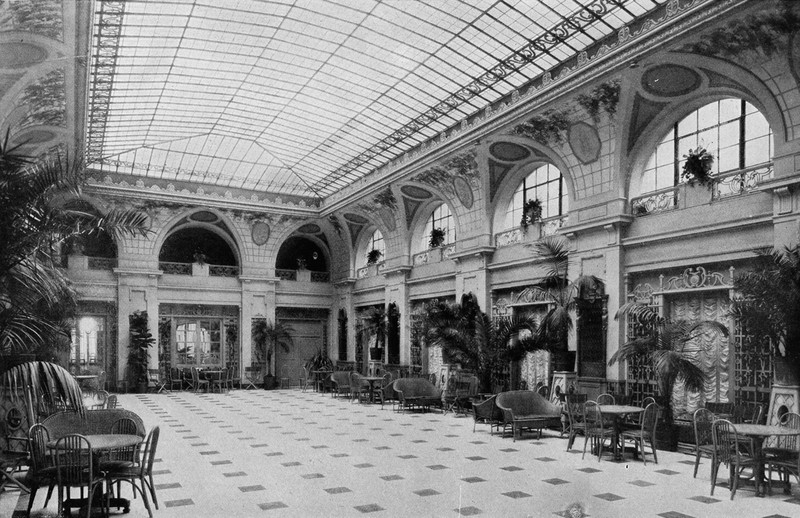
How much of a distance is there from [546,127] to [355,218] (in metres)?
12.1

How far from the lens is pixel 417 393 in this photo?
16.2 metres

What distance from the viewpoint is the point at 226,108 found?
18.6 meters

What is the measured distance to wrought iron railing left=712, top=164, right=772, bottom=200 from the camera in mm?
10383

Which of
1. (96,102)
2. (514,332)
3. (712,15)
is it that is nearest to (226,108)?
(96,102)

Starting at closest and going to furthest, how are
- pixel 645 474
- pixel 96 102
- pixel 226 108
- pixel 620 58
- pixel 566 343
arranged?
pixel 645 474, pixel 620 58, pixel 566 343, pixel 96 102, pixel 226 108

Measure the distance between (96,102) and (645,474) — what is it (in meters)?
15.2

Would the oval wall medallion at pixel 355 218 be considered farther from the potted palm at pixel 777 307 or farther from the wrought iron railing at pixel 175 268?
the potted palm at pixel 777 307

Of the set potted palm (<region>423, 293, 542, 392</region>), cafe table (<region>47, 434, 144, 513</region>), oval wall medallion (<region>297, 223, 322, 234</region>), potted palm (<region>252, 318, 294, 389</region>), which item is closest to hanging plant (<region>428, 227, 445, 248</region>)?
potted palm (<region>423, 293, 542, 392</region>)

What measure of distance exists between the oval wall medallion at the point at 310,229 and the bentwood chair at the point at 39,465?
2041 cm

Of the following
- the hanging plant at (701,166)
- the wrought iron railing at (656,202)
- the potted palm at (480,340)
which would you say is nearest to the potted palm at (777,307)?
the hanging plant at (701,166)

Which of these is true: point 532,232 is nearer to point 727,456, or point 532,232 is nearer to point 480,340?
point 480,340

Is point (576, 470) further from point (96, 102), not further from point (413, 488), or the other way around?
point (96, 102)

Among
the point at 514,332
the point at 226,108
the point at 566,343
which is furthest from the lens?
the point at 226,108

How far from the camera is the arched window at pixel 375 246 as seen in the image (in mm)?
24594
